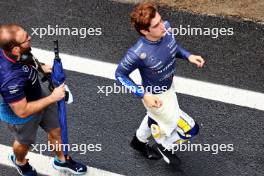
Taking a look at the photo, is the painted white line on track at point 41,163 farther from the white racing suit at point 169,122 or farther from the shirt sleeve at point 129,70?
the shirt sleeve at point 129,70

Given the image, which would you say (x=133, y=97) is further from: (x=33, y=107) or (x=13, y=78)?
(x=13, y=78)

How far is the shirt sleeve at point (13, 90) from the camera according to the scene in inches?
174

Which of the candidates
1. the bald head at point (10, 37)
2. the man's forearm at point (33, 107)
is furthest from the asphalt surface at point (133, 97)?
the bald head at point (10, 37)

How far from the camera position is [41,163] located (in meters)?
5.85

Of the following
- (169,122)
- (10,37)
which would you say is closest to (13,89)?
(10,37)

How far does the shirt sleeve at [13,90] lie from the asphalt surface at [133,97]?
1557 mm

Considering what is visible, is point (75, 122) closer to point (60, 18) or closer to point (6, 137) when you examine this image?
point (6, 137)

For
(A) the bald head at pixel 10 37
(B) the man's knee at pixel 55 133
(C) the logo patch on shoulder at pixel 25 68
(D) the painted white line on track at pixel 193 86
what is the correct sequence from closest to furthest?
(A) the bald head at pixel 10 37 < (C) the logo patch on shoulder at pixel 25 68 < (B) the man's knee at pixel 55 133 < (D) the painted white line on track at pixel 193 86

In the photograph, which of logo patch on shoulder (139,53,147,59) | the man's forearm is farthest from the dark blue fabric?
logo patch on shoulder (139,53,147,59)

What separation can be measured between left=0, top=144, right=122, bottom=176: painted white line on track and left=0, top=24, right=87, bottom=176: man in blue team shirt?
0.47 m

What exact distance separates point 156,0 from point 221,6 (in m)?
0.98

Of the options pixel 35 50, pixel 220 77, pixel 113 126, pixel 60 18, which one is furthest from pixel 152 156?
pixel 60 18

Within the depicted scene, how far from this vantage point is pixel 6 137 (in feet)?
20.1

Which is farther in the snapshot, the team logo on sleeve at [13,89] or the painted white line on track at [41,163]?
the painted white line on track at [41,163]
